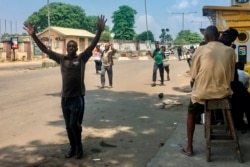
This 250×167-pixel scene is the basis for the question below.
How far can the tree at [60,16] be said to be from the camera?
90812 millimetres

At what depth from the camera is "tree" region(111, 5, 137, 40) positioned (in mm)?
97688

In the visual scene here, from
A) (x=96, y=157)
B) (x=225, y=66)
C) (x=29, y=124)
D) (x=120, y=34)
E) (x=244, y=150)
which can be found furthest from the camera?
(x=120, y=34)

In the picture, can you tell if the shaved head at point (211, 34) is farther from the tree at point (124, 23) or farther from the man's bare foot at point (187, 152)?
the tree at point (124, 23)

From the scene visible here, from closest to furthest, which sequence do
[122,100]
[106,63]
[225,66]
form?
1. [225,66]
2. [122,100]
3. [106,63]

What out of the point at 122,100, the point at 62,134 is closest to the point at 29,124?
the point at 62,134

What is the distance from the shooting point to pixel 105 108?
33.9 feet

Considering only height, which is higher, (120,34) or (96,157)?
(120,34)

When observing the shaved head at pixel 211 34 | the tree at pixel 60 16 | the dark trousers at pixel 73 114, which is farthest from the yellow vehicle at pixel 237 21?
the tree at pixel 60 16

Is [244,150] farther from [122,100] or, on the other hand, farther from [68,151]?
[122,100]

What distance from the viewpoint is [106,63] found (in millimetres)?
15203

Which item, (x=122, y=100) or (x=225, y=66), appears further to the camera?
(x=122, y=100)

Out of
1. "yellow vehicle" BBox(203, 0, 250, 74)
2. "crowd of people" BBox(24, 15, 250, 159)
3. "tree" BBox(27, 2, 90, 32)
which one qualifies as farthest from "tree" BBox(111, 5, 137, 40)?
"crowd of people" BBox(24, 15, 250, 159)

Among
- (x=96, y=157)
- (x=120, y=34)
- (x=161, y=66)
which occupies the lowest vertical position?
(x=96, y=157)

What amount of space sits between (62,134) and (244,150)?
11.1ft
